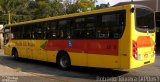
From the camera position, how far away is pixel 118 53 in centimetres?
1141

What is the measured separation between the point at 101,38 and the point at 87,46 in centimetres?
103

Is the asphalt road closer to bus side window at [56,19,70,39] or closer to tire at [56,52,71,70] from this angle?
tire at [56,52,71,70]

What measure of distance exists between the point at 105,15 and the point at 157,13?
1888 centimetres

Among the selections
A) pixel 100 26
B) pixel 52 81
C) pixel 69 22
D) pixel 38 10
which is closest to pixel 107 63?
pixel 100 26

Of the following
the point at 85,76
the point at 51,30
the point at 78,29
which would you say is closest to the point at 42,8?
the point at 51,30

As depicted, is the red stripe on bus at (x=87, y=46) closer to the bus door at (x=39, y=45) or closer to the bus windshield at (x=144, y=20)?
the bus door at (x=39, y=45)

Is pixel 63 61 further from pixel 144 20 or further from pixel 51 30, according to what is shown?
pixel 144 20

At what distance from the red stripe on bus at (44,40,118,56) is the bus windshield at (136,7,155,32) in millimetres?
1166

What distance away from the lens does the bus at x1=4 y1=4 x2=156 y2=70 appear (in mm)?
11188

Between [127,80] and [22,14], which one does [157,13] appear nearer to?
[127,80]

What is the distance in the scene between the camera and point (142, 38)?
11.7 m

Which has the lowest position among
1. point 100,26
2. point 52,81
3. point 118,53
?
point 52,81

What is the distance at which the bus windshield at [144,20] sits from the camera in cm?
1148

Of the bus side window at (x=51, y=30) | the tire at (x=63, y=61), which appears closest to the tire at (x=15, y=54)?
the bus side window at (x=51, y=30)
